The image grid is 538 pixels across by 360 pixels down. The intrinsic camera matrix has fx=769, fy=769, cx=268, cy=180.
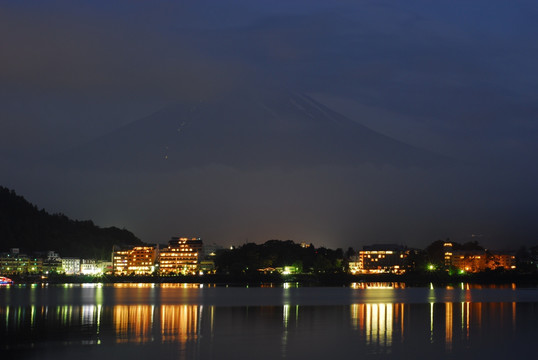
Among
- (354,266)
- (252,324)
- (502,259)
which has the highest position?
(502,259)

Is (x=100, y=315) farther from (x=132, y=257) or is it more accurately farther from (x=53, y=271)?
(x=132, y=257)

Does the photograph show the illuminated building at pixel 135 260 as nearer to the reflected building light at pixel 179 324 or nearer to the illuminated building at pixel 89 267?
the illuminated building at pixel 89 267

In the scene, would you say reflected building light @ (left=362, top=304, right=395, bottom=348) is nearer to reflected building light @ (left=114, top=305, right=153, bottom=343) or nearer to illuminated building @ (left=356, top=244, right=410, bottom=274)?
reflected building light @ (left=114, top=305, right=153, bottom=343)

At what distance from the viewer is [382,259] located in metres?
178

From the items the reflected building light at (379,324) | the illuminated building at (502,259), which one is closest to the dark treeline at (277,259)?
the illuminated building at (502,259)

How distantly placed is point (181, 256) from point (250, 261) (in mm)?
25416

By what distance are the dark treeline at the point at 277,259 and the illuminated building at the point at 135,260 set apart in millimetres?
20902

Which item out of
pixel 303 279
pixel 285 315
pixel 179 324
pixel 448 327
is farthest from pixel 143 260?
pixel 448 327

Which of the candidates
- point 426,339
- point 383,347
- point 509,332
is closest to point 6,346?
point 383,347

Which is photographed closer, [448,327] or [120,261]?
[448,327]

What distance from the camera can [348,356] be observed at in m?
25.1

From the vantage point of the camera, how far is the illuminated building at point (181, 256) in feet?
531

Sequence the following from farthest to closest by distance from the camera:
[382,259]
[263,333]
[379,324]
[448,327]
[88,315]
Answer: [382,259] → [88,315] → [379,324] → [448,327] → [263,333]

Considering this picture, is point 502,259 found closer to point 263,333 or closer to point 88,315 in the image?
point 88,315
